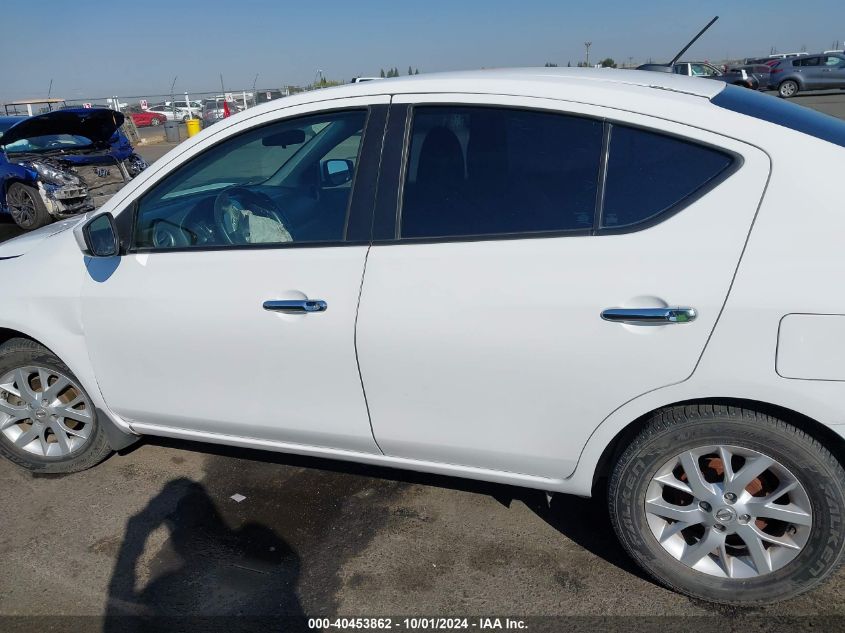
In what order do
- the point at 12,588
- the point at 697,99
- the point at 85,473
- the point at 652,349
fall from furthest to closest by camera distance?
1. the point at 85,473
2. the point at 12,588
3. the point at 697,99
4. the point at 652,349

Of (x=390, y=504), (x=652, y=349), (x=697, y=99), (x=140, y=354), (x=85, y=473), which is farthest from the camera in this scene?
(x=85, y=473)

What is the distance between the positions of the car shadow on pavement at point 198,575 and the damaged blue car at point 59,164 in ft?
22.7

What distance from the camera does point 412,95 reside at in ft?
7.91

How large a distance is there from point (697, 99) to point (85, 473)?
10.8 feet

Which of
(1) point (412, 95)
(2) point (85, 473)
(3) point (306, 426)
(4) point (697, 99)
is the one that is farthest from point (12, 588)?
(4) point (697, 99)

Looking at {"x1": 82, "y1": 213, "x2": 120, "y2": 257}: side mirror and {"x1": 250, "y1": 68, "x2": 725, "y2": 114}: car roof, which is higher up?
{"x1": 250, "y1": 68, "x2": 725, "y2": 114}: car roof

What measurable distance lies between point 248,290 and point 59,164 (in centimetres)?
797

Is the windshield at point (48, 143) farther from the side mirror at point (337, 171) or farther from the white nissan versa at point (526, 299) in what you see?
the side mirror at point (337, 171)

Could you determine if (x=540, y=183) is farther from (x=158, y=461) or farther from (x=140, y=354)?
(x=158, y=461)

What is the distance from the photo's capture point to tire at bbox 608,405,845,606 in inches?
81.7

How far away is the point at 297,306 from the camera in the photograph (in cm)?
240

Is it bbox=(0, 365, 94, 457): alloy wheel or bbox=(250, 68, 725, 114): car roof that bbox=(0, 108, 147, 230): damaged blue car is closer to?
bbox=(0, 365, 94, 457): alloy wheel

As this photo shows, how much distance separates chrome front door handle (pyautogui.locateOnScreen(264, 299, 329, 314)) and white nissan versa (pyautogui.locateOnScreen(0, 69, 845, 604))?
0.05 feet

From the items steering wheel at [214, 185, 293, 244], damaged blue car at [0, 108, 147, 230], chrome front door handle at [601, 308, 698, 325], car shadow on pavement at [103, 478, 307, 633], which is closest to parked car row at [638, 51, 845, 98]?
damaged blue car at [0, 108, 147, 230]
